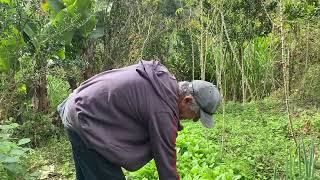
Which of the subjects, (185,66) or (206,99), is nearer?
(206,99)

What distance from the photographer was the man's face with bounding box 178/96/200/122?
3.26 metres

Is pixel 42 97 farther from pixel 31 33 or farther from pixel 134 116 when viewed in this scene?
pixel 134 116

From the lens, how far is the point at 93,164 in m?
3.46

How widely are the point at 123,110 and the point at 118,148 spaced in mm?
250

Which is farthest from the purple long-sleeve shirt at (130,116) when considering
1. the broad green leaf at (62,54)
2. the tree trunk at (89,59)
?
the tree trunk at (89,59)

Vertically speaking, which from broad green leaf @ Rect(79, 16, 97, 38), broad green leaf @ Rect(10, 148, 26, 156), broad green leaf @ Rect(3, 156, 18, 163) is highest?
broad green leaf @ Rect(79, 16, 97, 38)

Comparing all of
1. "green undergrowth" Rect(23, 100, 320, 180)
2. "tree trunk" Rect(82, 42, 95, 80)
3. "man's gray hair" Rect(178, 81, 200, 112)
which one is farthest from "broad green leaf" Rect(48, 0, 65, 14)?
"man's gray hair" Rect(178, 81, 200, 112)

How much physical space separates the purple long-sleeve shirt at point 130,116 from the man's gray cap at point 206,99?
14cm

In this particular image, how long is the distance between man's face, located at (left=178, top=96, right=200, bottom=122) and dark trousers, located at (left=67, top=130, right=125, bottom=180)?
587 mm

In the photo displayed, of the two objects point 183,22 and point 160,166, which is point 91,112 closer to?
point 160,166

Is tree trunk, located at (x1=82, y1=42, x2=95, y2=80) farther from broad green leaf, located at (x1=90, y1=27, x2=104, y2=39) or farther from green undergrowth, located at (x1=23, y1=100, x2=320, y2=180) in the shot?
green undergrowth, located at (x1=23, y1=100, x2=320, y2=180)

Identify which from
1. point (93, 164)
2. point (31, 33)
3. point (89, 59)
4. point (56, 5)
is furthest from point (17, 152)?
point (89, 59)

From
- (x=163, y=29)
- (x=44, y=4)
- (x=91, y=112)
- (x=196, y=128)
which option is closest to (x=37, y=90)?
(x=44, y=4)

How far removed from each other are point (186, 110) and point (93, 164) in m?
0.74
